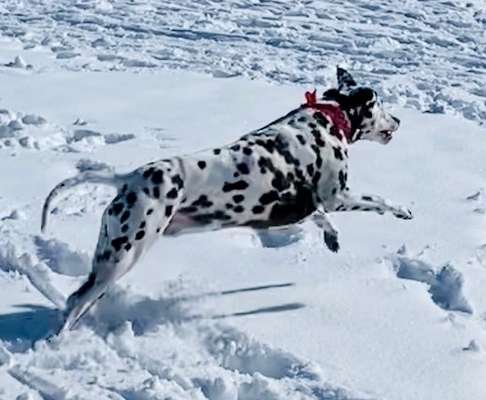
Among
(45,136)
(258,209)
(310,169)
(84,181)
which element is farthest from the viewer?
(45,136)

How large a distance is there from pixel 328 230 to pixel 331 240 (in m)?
0.07

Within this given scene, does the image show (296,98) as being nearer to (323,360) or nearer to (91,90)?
(91,90)

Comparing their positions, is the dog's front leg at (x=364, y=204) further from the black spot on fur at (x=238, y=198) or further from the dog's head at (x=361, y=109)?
the black spot on fur at (x=238, y=198)

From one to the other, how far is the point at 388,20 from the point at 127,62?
14.9ft

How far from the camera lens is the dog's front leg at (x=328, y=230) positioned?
18.0 feet

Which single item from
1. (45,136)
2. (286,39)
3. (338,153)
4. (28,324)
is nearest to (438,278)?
(338,153)

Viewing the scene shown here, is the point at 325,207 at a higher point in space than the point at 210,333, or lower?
higher

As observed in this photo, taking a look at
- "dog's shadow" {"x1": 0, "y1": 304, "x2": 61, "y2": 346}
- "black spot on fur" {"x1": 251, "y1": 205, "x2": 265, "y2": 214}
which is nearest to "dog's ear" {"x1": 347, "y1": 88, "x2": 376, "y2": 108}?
"black spot on fur" {"x1": 251, "y1": 205, "x2": 265, "y2": 214}

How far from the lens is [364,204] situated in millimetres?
5488

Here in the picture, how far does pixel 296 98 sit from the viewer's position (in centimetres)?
936

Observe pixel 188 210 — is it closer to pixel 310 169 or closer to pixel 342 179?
pixel 310 169

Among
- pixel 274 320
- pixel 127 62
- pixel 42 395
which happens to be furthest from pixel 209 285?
pixel 127 62

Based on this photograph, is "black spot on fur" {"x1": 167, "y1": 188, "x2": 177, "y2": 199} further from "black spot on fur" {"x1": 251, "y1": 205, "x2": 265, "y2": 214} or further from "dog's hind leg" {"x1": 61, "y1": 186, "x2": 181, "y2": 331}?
"black spot on fur" {"x1": 251, "y1": 205, "x2": 265, "y2": 214}

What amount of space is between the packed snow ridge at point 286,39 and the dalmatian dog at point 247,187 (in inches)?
151
